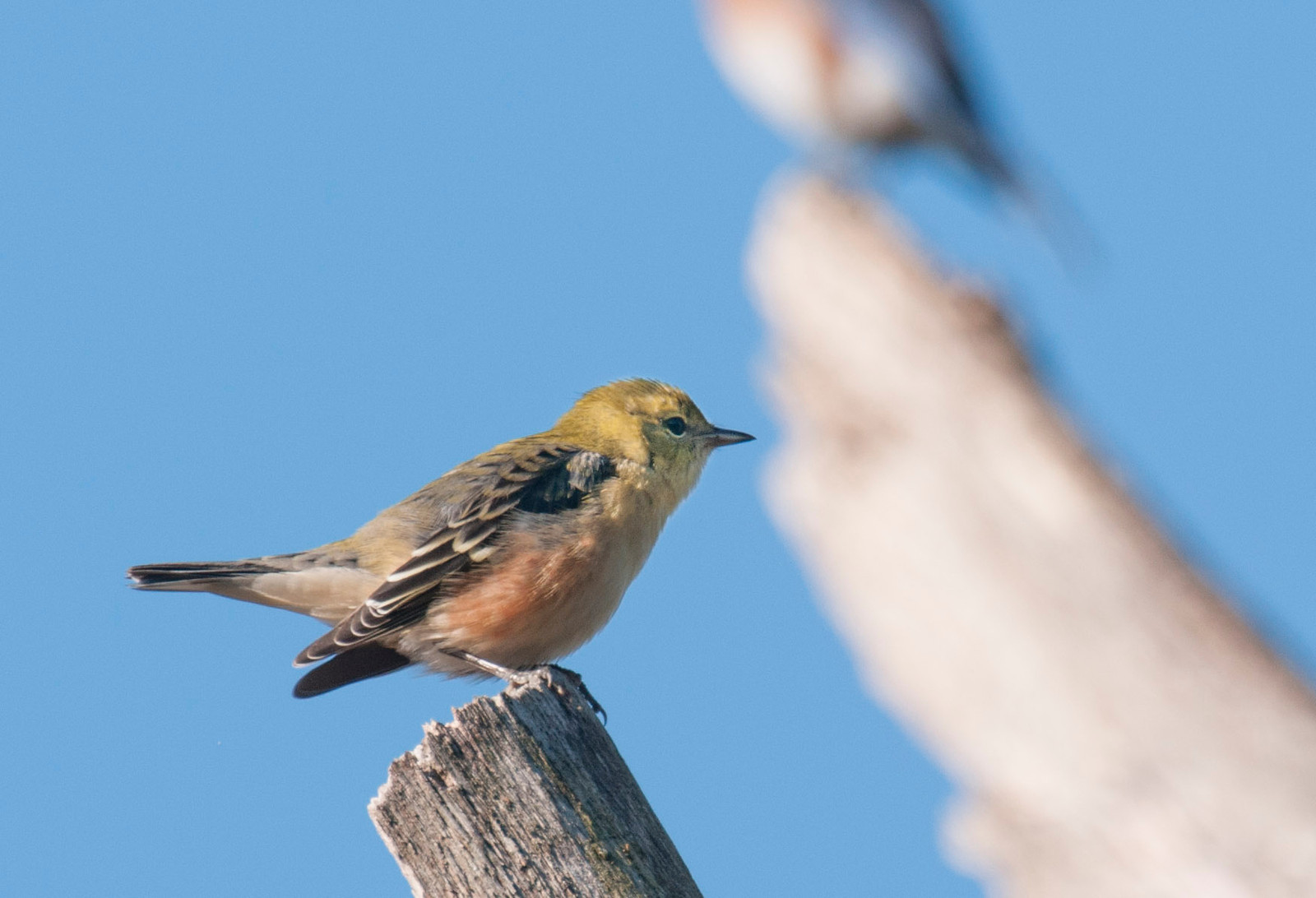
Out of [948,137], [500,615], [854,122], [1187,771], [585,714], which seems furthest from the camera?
[500,615]

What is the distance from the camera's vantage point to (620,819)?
347cm

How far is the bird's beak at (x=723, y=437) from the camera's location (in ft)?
25.4

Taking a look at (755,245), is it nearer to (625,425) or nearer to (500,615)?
(500,615)

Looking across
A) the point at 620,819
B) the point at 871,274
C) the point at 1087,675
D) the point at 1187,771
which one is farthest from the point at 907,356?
the point at 620,819

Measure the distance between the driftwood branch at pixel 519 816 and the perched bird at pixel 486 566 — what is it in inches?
111

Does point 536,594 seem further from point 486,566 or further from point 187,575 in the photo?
point 187,575

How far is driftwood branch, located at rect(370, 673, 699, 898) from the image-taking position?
132 inches

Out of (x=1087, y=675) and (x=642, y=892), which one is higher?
(x=642, y=892)

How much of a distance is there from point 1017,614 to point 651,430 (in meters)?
5.59

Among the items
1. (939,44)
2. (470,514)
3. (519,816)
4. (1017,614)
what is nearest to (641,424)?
(470,514)

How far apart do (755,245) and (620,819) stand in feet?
5.90

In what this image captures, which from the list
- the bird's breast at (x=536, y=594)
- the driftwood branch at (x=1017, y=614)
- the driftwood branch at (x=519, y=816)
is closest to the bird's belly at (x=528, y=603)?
the bird's breast at (x=536, y=594)

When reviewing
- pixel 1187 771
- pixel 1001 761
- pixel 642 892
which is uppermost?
pixel 642 892

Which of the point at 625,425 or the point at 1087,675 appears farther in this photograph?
the point at 625,425
